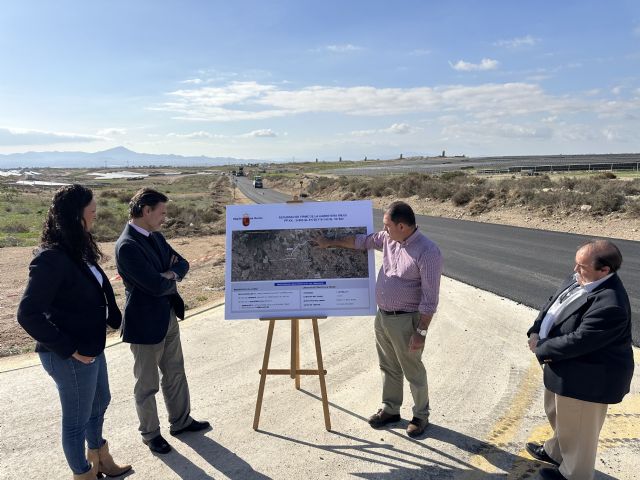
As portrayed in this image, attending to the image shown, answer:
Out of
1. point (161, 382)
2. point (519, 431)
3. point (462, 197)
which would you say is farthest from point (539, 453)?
point (462, 197)

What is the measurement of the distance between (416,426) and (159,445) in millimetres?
2270

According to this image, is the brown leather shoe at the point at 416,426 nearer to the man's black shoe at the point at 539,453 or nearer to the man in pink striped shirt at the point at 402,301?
the man in pink striped shirt at the point at 402,301

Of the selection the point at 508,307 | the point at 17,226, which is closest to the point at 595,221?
the point at 508,307

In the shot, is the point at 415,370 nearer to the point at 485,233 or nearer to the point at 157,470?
the point at 157,470

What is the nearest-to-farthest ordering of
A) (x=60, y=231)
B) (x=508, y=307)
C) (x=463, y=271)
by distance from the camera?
1. (x=60, y=231)
2. (x=508, y=307)
3. (x=463, y=271)

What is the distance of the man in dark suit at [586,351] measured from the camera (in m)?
3.02

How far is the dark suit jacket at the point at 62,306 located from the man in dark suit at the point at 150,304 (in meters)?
0.40

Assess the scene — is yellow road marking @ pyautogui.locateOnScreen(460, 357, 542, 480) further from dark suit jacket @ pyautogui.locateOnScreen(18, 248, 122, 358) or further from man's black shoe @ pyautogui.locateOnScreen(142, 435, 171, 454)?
dark suit jacket @ pyautogui.locateOnScreen(18, 248, 122, 358)

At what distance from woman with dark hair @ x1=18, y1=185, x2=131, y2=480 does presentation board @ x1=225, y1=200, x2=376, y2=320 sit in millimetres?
1404

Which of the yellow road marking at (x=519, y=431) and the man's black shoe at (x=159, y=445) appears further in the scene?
the man's black shoe at (x=159, y=445)

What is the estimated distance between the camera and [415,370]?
13.6 ft

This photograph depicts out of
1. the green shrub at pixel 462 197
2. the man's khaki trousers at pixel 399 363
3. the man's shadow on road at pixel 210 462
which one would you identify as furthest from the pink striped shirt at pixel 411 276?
the green shrub at pixel 462 197

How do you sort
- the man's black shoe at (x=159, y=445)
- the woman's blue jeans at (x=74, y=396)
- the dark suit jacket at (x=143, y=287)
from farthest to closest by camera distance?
the man's black shoe at (x=159, y=445), the dark suit jacket at (x=143, y=287), the woman's blue jeans at (x=74, y=396)

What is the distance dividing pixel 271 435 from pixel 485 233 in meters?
15.2
